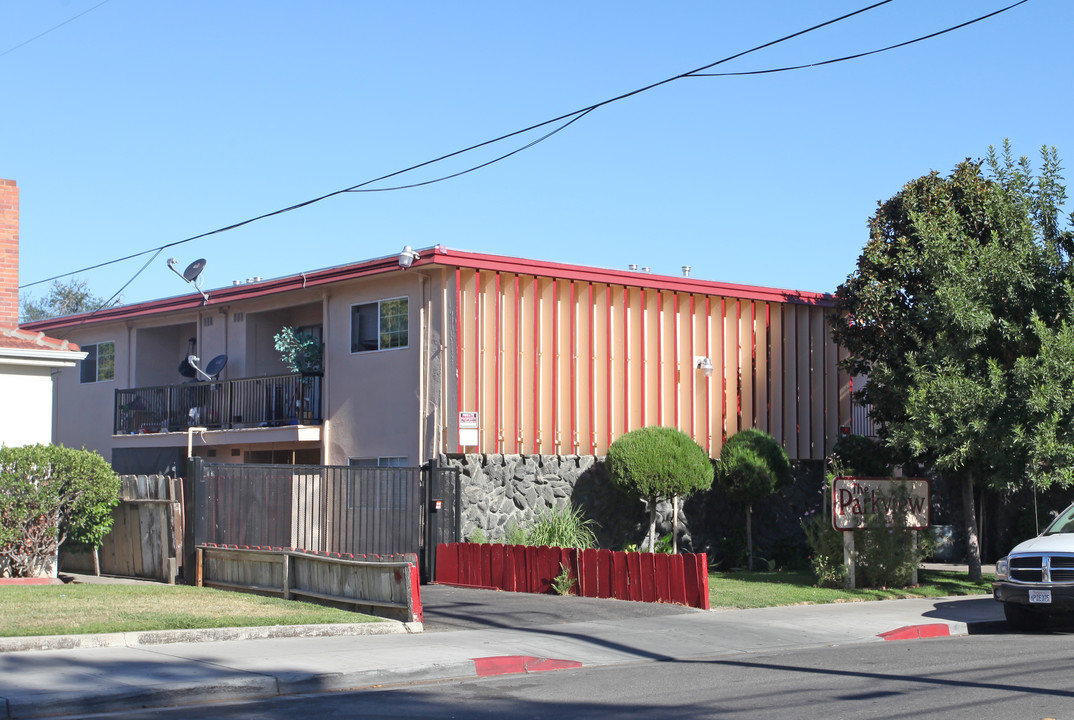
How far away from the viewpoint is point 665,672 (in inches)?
449

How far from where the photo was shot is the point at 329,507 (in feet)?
62.1

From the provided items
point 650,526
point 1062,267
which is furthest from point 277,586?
point 1062,267

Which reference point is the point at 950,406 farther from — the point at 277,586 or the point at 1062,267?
the point at 277,586

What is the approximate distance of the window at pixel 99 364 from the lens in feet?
99.6

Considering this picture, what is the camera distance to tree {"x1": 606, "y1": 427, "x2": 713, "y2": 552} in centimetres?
2136

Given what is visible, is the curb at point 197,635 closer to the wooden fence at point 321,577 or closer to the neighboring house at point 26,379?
the wooden fence at point 321,577

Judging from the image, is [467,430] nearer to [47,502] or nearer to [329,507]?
[329,507]

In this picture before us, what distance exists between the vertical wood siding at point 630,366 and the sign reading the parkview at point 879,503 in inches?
238

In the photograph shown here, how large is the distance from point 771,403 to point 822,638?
39.3 feet

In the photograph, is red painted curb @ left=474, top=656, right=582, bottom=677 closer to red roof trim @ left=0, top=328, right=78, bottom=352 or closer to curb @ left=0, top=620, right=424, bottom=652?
curb @ left=0, top=620, right=424, bottom=652

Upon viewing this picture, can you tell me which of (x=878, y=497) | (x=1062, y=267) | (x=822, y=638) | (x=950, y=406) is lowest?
(x=822, y=638)

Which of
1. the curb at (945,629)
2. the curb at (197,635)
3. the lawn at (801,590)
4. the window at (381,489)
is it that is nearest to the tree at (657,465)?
the lawn at (801,590)

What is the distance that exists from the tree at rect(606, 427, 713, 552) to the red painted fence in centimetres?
386

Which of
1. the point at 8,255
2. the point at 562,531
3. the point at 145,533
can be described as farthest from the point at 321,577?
the point at 8,255
